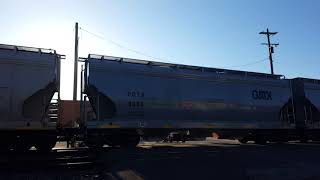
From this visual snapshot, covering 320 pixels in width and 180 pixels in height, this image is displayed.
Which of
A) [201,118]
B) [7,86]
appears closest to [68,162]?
[7,86]

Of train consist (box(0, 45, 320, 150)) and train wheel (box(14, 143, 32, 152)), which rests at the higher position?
train consist (box(0, 45, 320, 150))

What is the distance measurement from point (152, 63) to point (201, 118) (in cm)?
387

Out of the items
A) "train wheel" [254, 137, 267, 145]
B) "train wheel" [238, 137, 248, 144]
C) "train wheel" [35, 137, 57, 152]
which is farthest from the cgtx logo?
"train wheel" [35, 137, 57, 152]

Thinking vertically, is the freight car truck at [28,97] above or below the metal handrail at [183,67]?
below

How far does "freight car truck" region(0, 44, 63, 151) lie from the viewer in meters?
15.9

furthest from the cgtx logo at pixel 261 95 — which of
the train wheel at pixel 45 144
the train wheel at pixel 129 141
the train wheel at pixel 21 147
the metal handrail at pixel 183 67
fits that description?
the train wheel at pixel 21 147

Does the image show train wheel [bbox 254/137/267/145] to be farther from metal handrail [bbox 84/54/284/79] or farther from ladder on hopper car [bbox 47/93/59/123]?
ladder on hopper car [bbox 47/93/59/123]

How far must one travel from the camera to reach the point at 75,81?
68.2 feet

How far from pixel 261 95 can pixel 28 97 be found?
1365cm

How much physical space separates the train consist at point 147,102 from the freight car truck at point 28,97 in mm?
37

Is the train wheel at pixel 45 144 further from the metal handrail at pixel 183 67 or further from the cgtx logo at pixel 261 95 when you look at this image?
the cgtx logo at pixel 261 95

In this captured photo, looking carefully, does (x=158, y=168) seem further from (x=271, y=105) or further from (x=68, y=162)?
(x=271, y=105)

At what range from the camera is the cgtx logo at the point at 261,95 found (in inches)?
932

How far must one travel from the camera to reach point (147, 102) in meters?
19.5
